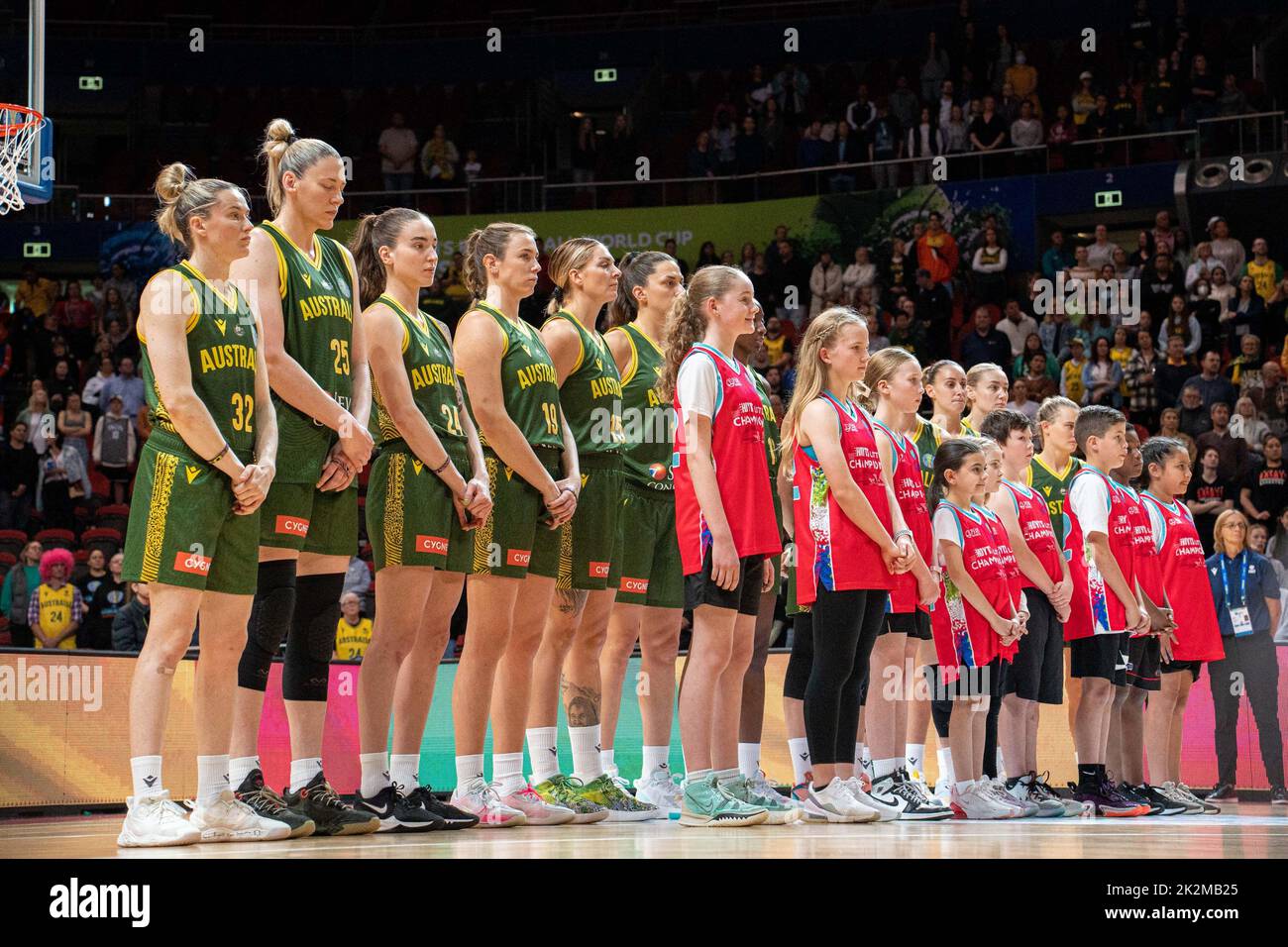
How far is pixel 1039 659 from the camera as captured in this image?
6684 mm

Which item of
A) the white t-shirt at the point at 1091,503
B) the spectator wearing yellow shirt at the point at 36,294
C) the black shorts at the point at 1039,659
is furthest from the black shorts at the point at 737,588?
the spectator wearing yellow shirt at the point at 36,294

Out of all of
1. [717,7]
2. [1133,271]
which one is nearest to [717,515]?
[1133,271]

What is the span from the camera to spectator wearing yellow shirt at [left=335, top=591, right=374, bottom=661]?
9781 millimetres

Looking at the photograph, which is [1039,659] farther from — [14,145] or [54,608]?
[54,608]

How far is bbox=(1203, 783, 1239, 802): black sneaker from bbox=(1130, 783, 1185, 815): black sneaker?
4.76ft

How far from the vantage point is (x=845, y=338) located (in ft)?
18.3

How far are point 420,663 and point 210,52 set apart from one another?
51.9 ft

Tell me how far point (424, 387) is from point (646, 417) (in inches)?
46.1

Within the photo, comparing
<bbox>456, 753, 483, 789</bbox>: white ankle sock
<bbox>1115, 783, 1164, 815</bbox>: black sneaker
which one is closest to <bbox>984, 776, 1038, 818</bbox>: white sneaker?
<bbox>1115, 783, 1164, 815</bbox>: black sneaker

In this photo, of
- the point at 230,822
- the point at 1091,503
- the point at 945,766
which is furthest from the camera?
the point at 1091,503

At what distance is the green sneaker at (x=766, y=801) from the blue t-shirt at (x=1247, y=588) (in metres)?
4.32

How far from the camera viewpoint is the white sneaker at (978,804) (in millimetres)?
6000

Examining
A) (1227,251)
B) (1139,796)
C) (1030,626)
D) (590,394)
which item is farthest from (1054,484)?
(1227,251)
